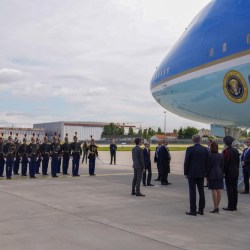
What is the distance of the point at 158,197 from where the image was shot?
10273 millimetres

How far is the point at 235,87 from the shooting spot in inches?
455

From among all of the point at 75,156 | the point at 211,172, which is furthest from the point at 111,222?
the point at 75,156

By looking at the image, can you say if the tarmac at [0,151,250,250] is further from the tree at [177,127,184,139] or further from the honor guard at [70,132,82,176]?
the tree at [177,127,184,139]

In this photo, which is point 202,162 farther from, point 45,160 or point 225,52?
point 45,160

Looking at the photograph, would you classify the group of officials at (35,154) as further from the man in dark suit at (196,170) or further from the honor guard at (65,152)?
the man in dark suit at (196,170)

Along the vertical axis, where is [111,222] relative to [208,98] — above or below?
below

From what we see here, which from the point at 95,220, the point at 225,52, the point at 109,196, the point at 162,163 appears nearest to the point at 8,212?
the point at 95,220

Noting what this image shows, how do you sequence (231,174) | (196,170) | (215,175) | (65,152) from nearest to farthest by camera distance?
(196,170) → (215,175) → (231,174) → (65,152)

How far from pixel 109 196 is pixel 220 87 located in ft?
15.9

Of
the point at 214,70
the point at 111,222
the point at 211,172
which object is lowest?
the point at 111,222

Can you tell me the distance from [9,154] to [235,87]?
864 centimetres

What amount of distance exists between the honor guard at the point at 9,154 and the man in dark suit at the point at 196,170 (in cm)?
858

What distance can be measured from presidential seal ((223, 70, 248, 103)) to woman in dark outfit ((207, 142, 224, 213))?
353 cm

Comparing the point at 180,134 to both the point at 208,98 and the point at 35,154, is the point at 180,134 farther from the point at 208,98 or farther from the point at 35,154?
the point at 208,98
